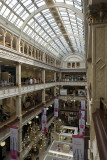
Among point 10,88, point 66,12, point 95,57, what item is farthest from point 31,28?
point 95,57

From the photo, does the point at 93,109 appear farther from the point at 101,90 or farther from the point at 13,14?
the point at 13,14

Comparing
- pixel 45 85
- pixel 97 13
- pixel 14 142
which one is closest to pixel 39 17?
pixel 45 85

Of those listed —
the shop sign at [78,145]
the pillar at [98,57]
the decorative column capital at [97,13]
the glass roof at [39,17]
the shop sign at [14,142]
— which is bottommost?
the shop sign at [14,142]

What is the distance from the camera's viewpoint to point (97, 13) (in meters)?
4.26

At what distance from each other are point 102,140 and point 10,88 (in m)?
11.6

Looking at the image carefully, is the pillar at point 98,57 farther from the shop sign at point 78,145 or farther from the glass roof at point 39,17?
the glass roof at point 39,17

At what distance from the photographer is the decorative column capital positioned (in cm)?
407

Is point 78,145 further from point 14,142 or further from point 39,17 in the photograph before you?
point 39,17

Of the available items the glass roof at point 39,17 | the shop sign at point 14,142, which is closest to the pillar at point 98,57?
the glass roof at point 39,17

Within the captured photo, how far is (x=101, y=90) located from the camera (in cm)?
453

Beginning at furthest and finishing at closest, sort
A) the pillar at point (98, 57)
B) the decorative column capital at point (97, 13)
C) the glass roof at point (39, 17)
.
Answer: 1. the glass roof at point (39, 17)
2. the pillar at point (98, 57)
3. the decorative column capital at point (97, 13)

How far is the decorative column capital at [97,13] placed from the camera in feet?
13.3

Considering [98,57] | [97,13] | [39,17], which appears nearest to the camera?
[97,13]

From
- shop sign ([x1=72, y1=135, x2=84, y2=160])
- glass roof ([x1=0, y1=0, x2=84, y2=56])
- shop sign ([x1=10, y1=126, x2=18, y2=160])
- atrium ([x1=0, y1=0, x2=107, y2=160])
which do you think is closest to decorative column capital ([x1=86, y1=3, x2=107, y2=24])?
atrium ([x1=0, y1=0, x2=107, y2=160])
